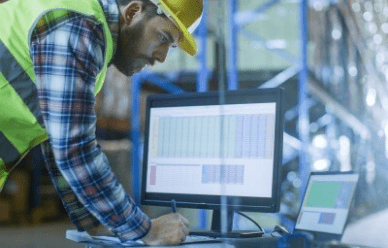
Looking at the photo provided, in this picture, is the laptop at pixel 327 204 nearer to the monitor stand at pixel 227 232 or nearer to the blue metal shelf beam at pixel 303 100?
the monitor stand at pixel 227 232

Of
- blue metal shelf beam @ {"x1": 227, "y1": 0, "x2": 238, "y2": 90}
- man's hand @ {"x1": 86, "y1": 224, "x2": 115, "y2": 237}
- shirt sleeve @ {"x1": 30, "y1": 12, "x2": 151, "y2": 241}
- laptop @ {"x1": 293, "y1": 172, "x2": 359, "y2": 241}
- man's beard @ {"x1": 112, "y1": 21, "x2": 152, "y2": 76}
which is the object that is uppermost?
blue metal shelf beam @ {"x1": 227, "y1": 0, "x2": 238, "y2": 90}

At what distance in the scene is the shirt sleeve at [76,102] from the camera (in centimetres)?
122

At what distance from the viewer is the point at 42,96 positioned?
1246 millimetres

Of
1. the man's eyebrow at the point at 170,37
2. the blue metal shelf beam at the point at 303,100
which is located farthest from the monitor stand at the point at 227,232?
the blue metal shelf beam at the point at 303,100

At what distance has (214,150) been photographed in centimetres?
163

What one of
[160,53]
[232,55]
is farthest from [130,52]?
[232,55]

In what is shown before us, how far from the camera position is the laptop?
1386 millimetres

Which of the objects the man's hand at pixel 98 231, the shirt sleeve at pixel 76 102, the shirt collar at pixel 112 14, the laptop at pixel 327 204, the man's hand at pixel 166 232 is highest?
the shirt collar at pixel 112 14

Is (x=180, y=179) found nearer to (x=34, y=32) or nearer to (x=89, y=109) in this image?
(x=89, y=109)

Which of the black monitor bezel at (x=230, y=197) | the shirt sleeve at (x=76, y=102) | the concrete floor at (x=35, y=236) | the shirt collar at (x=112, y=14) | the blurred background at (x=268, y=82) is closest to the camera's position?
the shirt sleeve at (x=76, y=102)

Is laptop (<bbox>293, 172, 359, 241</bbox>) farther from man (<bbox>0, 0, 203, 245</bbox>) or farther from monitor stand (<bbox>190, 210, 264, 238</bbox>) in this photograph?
man (<bbox>0, 0, 203, 245</bbox>)

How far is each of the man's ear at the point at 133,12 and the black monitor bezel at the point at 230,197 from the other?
351 millimetres

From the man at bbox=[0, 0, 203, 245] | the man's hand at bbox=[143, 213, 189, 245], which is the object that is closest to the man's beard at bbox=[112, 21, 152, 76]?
the man at bbox=[0, 0, 203, 245]

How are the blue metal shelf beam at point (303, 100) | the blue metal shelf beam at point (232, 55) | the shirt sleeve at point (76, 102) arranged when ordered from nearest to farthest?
the shirt sleeve at point (76, 102) → the blue metal shelf beam at point (303, 100) → the blue metal shelf beam at point (232, 55)
